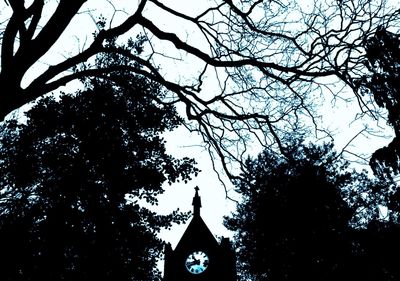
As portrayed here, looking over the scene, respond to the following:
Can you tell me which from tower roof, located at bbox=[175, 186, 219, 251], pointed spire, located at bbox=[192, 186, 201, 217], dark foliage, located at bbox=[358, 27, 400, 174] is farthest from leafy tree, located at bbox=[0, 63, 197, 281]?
pointed spire, located at bbox=[192, 186, 201, 217]

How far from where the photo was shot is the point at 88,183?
12.9 metres

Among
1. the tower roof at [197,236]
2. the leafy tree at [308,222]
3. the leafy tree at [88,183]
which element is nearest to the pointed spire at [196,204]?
the tower roof at [197,236]

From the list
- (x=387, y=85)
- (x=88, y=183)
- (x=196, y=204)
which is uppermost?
(x=196, y=204)

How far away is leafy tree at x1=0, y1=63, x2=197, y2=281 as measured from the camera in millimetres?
11586

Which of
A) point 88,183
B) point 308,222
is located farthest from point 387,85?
point 308,222

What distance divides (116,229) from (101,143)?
11.0ft

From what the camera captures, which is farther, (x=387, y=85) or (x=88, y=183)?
(x=88, y=183)

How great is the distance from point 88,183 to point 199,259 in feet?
44.2

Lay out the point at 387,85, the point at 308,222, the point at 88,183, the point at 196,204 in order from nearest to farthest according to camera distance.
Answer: the point at 387,85
the point at 88,183
the point at 308,222
the point at 196,204

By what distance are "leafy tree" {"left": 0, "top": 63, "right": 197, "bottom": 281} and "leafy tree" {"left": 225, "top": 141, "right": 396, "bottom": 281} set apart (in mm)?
8878

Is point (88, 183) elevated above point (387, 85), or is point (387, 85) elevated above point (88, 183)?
point (88, 183)

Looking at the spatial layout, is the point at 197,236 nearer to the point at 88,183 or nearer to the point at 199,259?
the point at 199,259

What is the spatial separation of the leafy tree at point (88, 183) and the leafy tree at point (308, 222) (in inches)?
350

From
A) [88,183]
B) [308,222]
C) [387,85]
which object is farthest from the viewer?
[308,222]
